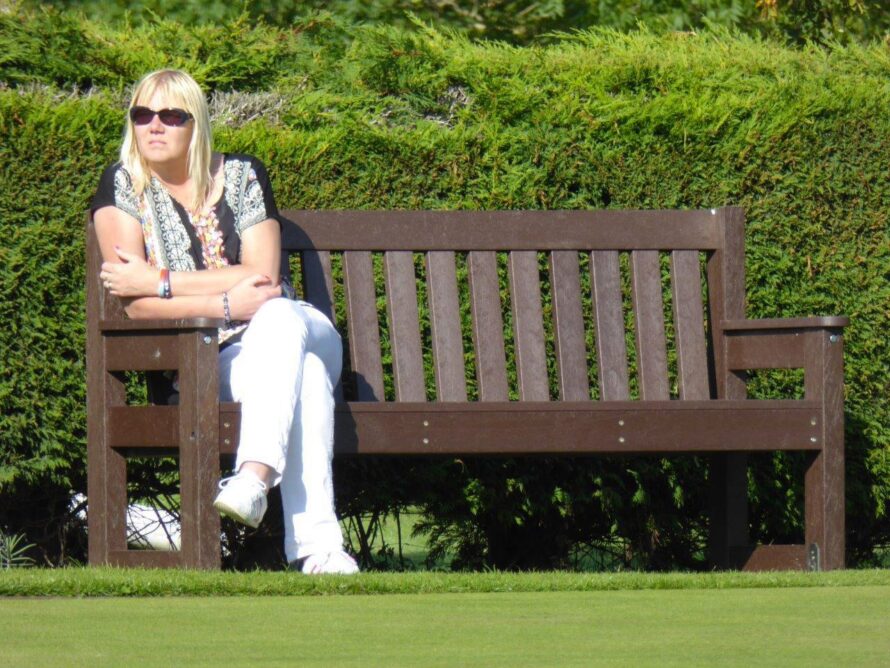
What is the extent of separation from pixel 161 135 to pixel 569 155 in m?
1.43

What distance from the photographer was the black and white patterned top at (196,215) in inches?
174

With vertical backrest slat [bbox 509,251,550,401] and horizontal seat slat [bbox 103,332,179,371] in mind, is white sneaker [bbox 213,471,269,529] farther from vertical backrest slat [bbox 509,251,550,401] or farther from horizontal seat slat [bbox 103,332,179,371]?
vertical backrest slat [bbox 509,251,550,401]

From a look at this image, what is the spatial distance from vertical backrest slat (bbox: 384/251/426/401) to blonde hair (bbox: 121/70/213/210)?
69 cm

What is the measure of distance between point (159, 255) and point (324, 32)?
1520 millimetres

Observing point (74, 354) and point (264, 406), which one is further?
point (74, 354)

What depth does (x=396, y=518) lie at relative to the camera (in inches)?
210

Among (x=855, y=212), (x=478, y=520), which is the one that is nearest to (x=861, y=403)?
(x=855, y=212)

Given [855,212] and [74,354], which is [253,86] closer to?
[74,354]

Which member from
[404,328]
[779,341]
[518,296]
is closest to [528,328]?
[518,296]

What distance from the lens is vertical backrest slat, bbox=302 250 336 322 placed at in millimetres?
4879

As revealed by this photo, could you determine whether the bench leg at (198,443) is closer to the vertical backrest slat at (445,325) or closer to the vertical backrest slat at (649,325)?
the vertical backrest slat at (445,325)

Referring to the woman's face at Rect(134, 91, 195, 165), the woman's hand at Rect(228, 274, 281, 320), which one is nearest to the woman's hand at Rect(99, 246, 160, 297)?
the woman's hand at Rect(228, 274, 281, 320)

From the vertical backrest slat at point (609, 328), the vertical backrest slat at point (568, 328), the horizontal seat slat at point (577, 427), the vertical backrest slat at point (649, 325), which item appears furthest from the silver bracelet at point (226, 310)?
the vertical backrest slat at point (649, 325)

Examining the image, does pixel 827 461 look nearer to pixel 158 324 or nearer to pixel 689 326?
pixel 689 326
